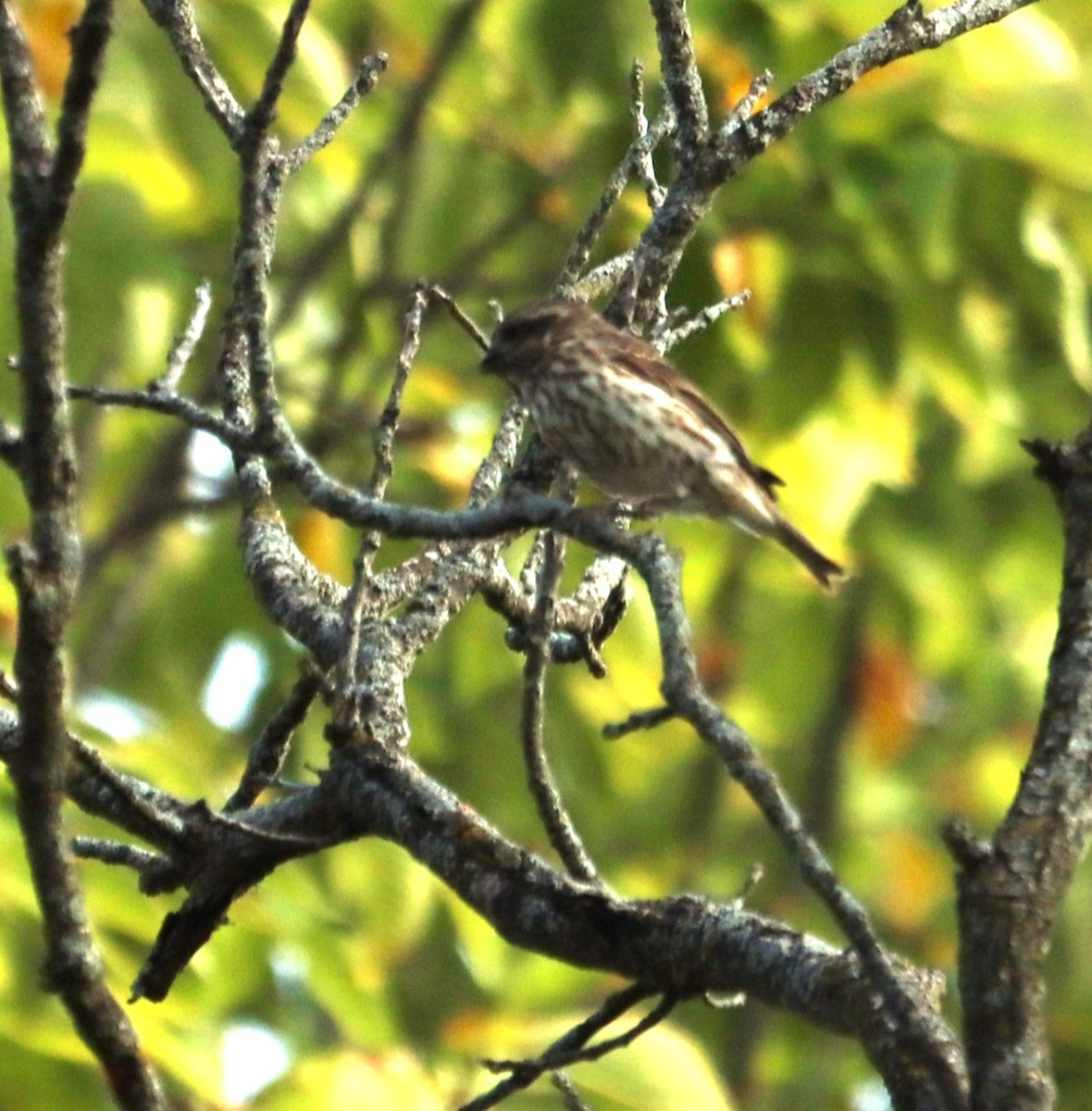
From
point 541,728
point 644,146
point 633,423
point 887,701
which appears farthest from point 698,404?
point 887,701

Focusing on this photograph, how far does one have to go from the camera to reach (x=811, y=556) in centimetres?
627

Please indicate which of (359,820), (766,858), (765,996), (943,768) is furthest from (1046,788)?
(943,768)

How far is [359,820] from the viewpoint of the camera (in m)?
3.49

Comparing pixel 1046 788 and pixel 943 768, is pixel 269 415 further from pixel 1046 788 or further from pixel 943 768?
pixel 943 768

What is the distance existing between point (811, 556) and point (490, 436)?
125 inches

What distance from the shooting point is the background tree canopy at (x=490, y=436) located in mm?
6652

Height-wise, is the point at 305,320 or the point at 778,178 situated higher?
the point at 305,320

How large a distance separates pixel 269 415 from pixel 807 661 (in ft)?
27.4

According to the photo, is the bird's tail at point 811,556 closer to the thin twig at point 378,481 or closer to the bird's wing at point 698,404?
the bird's wing at point 698,404

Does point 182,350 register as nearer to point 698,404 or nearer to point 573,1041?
point 573,1041

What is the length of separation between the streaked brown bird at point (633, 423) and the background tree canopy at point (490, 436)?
Result: 1.28m

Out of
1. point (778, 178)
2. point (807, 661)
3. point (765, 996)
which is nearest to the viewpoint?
point (765, 996)

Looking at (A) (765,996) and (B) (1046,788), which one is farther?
(A) (765,996)

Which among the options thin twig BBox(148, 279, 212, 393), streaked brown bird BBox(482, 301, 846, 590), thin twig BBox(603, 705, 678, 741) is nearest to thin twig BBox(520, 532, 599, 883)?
thin twig BBox(603, 705, 678, 741)
